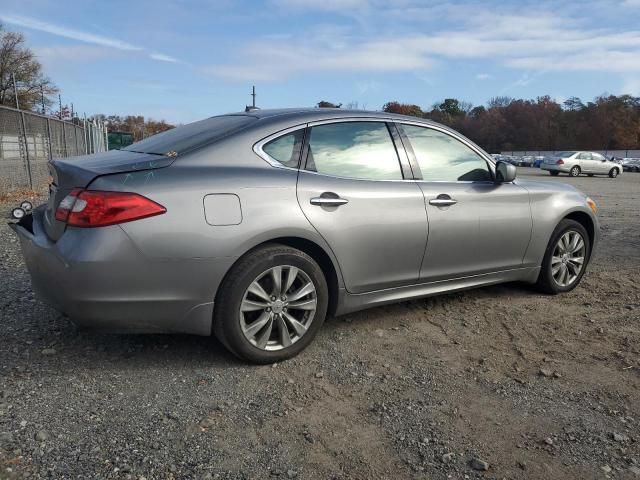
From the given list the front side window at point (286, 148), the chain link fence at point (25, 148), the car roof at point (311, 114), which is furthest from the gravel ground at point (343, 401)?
the chain link fence at point (25, 148)

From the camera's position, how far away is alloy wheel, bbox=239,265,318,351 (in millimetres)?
3242

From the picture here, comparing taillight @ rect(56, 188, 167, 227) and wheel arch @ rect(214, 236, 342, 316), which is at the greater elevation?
taillight @ rect(56, 188, 167, 227)

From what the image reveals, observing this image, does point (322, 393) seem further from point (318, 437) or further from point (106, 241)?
Answer: point (106, 241)

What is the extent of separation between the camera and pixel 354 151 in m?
3.81

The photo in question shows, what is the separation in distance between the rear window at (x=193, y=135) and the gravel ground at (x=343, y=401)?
4.19 feet

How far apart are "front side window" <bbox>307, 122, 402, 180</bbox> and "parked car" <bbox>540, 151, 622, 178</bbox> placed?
31404 mm

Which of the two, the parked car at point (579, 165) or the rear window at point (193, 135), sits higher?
the rear window at point (193, 135)

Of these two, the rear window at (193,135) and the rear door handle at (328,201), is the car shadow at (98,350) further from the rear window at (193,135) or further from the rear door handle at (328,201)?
the rear window at (193,135)

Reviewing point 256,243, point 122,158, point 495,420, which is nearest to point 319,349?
point 256,243

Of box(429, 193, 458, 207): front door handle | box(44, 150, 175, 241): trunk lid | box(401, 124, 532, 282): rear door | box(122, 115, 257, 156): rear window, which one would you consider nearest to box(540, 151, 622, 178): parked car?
box(401, 124, 532, 282): rear door

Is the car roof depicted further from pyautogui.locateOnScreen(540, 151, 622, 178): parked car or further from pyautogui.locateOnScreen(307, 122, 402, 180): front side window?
pyautogui.locateOnScreen(540, 151, 622, 178): parked car

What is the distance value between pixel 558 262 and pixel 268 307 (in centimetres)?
293

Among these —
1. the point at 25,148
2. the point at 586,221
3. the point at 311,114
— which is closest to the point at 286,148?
the point at 311,114

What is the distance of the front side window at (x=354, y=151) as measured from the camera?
3.63 metres
